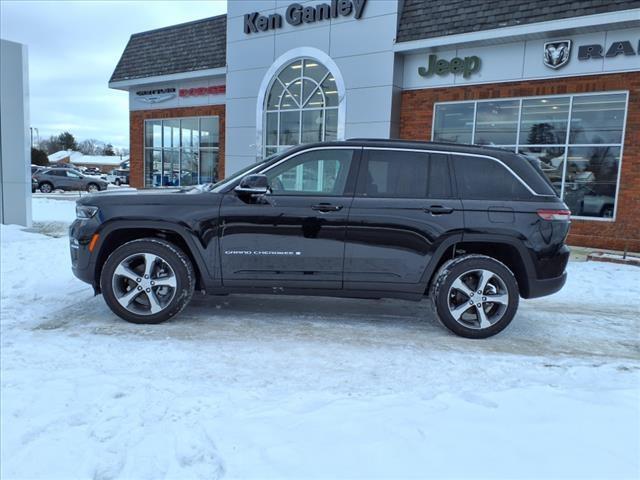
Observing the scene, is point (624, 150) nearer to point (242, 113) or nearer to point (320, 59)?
point (320, 59)

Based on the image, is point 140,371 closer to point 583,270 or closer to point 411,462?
point 411,462

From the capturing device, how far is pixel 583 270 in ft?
26.0

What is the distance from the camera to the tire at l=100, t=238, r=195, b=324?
4543mm

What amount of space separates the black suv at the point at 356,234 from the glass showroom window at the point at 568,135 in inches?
280

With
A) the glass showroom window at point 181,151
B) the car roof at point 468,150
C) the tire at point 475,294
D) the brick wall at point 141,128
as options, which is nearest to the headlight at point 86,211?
the car roof at point 468,150

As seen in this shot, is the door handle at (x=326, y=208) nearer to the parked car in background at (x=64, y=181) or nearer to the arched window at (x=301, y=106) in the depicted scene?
the arched window at (x=301, y=106)

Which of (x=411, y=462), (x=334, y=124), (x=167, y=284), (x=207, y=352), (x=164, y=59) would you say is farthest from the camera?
(x=164, y=59)

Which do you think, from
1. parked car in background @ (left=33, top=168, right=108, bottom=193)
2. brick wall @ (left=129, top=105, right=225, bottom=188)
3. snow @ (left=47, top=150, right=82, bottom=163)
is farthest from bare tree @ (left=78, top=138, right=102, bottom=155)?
brick wall @ (left=129, top=105, right=225, bottom=188)

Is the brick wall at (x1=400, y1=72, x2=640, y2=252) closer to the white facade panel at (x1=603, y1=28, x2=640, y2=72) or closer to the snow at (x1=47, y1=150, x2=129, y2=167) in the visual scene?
the white facade panel at (x1=603, y1=28, x2=640, y2=72)

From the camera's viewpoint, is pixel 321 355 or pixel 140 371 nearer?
pixel 140 371

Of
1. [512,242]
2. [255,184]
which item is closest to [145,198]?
[255,184]

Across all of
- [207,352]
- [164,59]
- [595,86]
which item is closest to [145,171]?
[164,59]

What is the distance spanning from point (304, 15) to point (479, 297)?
11086 millimetres

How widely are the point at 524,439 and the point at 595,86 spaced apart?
32.2ft
